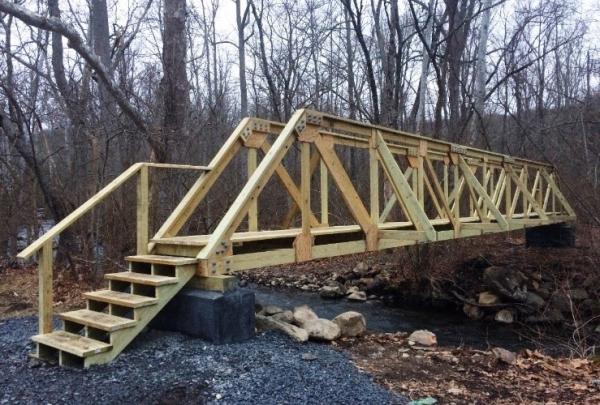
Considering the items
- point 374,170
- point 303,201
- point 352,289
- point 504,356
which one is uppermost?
point 374,170

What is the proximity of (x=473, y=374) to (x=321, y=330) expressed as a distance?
1.80m

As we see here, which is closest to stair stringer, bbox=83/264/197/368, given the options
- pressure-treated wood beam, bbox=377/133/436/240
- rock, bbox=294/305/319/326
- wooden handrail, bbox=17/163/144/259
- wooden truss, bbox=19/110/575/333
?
wooden truss, bbox=19/110/575/333

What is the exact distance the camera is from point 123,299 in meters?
5.10

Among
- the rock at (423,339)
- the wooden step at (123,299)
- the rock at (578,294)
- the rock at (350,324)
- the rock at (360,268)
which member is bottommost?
the rock at (578,294)

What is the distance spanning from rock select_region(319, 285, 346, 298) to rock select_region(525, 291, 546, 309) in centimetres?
450

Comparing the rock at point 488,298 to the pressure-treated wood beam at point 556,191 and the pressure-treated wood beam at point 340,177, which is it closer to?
the pressure-treated wood beam at point 556,191

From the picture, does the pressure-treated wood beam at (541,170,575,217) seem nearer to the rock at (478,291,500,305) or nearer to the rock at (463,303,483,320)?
the rock at (478,291,500,305)

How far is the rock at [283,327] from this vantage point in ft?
19.1

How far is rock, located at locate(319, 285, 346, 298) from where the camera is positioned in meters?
13.4

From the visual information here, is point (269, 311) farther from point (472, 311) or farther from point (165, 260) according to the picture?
point (472, 311)

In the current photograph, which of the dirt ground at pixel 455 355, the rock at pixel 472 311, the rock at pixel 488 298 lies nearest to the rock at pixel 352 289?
the dirt ground at pixel 455 355

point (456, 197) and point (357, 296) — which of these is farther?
point (357, 296)

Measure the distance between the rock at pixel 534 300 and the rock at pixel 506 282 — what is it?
0.10 metres

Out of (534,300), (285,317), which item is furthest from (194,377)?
(534,300)
